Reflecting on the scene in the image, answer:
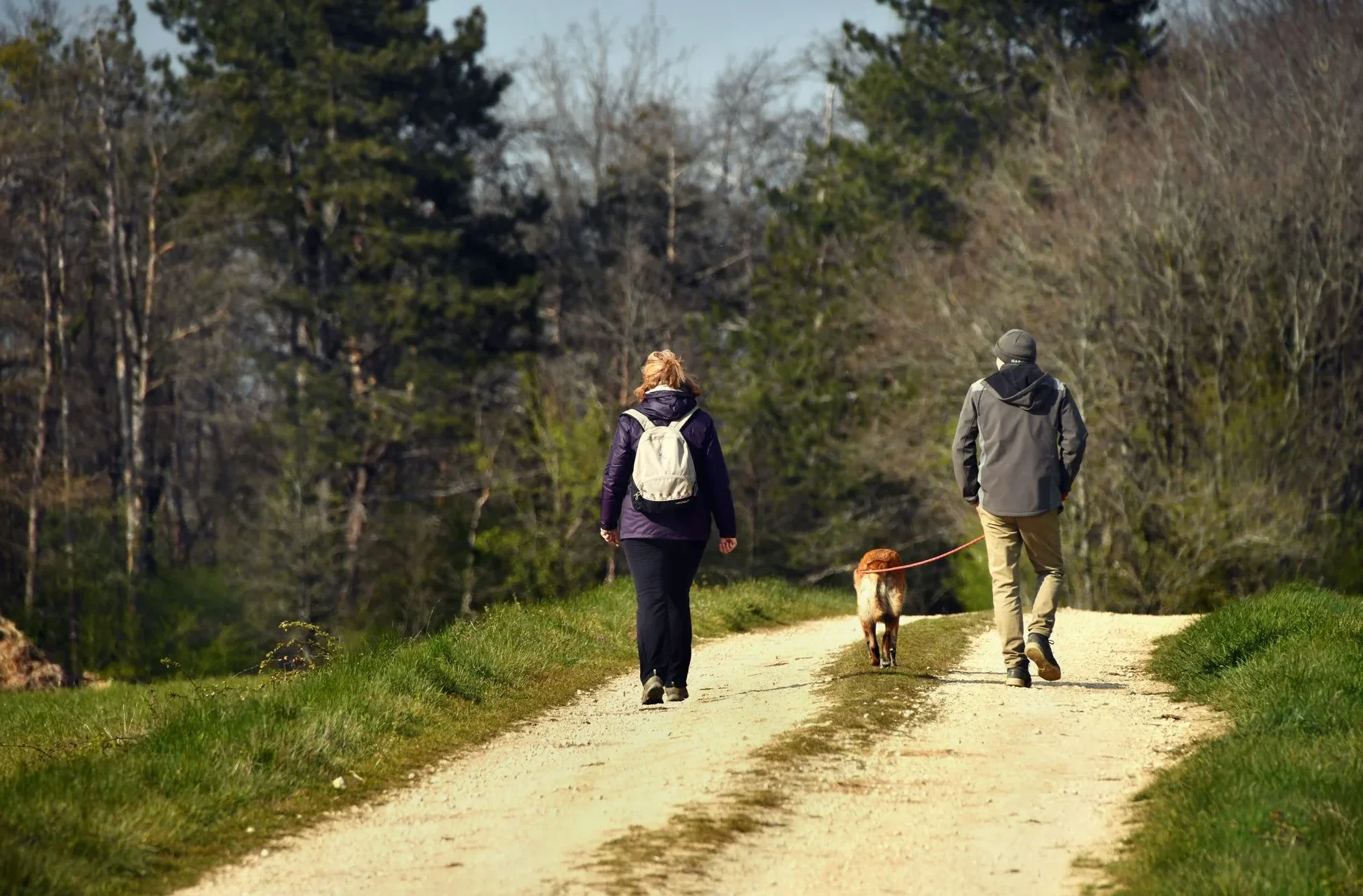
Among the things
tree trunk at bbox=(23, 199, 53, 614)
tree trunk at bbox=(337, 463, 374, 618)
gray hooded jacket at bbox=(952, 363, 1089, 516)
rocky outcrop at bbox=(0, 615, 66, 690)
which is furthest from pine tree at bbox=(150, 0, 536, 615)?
gray hooded jacket at bbox=(952, 363, 1089, 516)

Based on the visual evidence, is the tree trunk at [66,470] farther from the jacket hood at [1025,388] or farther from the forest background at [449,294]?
the jacket hood at [1025,388]

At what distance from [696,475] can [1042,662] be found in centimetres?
236

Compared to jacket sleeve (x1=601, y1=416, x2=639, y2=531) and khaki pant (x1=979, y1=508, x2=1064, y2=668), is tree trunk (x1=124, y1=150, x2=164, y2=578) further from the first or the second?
khaki pant (x1=979, y1=508, x2=1064, y2=668)

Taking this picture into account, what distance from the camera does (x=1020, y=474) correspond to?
31.3ft

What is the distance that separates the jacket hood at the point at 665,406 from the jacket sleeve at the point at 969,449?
1.70 meters

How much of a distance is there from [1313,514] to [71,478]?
84.9 feet

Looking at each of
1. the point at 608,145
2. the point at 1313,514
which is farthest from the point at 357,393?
the point at 1313,514

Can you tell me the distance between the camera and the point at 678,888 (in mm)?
5332

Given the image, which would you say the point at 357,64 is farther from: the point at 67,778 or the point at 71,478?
the point at 67,778

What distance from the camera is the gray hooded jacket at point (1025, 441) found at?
9531 mm

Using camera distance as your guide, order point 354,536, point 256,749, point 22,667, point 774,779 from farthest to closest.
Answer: point 354,536 < point 22,667 < point 256,749 < point 774,779

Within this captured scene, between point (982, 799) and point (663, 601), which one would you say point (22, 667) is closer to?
point (663, 601)

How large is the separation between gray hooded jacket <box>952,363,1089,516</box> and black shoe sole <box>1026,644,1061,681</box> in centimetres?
79

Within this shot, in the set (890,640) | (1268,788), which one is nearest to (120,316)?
(890,640)
